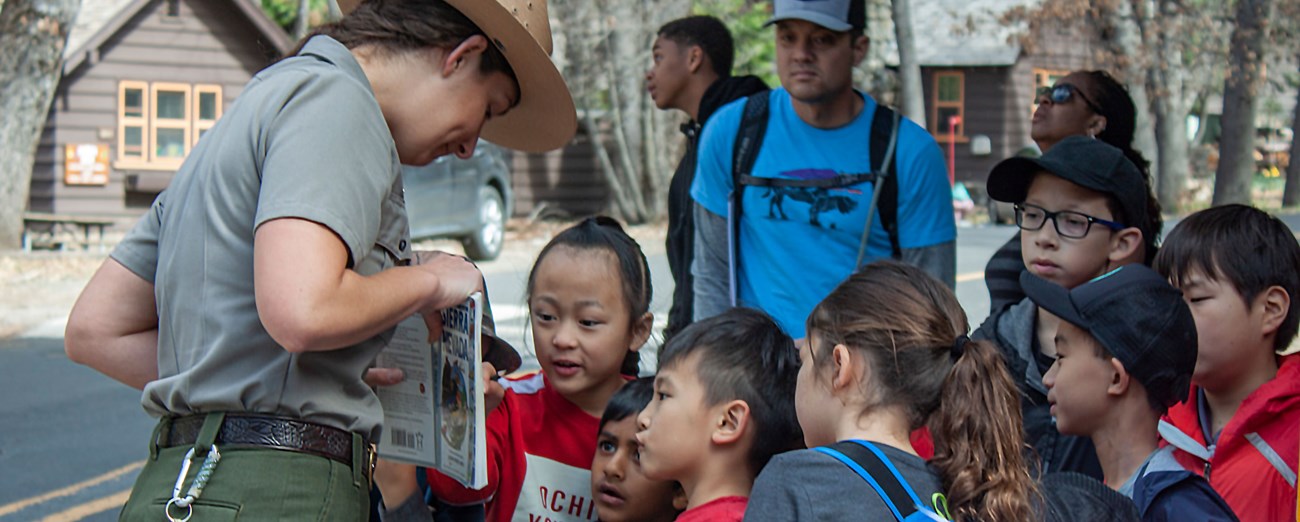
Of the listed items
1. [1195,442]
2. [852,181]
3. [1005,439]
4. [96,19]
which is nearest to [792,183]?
[852,181]

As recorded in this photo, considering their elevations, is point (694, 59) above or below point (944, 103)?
below

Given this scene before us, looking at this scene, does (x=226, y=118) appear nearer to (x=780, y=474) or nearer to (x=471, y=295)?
(x=471, y=295)

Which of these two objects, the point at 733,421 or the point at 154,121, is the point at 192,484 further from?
the point at 154,121

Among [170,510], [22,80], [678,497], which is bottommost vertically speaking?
[678,497]

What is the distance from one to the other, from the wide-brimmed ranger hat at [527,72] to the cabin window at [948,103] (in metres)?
31.2

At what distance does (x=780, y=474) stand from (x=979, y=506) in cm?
34

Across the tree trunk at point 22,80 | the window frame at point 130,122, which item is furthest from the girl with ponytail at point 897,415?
the window frame at point 130,122

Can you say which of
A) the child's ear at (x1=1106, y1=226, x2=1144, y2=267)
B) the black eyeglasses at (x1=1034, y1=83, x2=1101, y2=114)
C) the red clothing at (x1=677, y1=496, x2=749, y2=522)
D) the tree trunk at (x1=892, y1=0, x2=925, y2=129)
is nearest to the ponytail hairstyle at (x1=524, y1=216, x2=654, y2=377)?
the red clothing at (x1=677, y1=496, x2=749, y2=522)

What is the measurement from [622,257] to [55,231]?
15823 millimetres

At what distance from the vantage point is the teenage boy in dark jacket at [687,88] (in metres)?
5.05

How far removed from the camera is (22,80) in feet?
52.5

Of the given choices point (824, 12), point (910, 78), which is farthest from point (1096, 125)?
point (910, 78)

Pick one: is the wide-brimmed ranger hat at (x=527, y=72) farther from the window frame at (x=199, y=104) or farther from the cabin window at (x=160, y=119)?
the window frame at (x=199, y=104)

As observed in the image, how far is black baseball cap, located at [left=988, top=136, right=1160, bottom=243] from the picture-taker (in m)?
3.58
